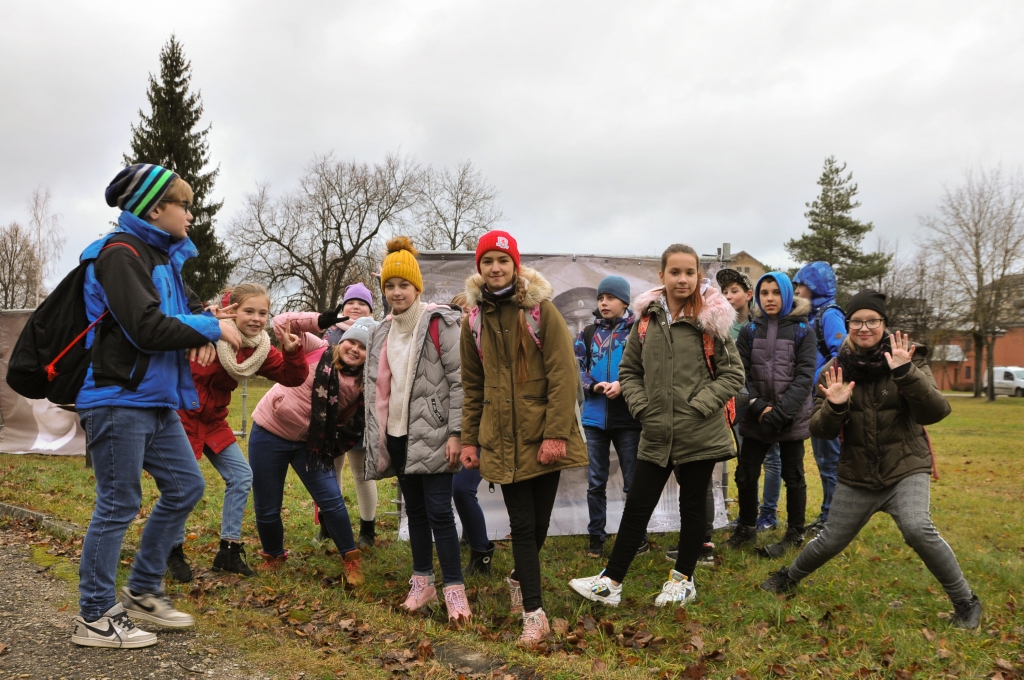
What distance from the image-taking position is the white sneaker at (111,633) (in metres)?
3.53

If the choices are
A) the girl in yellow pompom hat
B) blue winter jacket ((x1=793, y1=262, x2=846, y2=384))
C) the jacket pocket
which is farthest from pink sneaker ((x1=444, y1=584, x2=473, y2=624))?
blue winter jacket ((x1=793, y1=262, x2=846, y2=384))

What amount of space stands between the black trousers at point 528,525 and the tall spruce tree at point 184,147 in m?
38.5

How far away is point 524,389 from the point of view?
4145 mm

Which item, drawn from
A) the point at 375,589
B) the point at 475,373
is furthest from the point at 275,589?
the point at 475,373

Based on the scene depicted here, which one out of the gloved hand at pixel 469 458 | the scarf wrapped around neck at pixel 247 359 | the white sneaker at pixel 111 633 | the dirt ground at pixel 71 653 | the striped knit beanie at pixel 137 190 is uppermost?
the striped knit beanie at pixel 137 190

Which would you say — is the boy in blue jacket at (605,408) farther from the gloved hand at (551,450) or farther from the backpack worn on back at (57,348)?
the backpack worn on back at (57,348)

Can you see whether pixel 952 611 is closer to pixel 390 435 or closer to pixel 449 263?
pixel 390 435

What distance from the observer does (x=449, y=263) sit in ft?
21.9

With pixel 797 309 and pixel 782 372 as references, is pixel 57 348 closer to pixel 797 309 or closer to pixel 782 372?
pixel 782 372

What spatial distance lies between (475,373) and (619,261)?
2974 mm

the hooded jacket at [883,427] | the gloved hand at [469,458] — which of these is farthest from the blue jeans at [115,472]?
the hooded jacket at [883,427]

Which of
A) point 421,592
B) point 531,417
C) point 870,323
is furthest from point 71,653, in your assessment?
point 870,323

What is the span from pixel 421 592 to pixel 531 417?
140cm

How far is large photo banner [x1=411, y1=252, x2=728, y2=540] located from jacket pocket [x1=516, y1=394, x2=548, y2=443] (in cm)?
267
